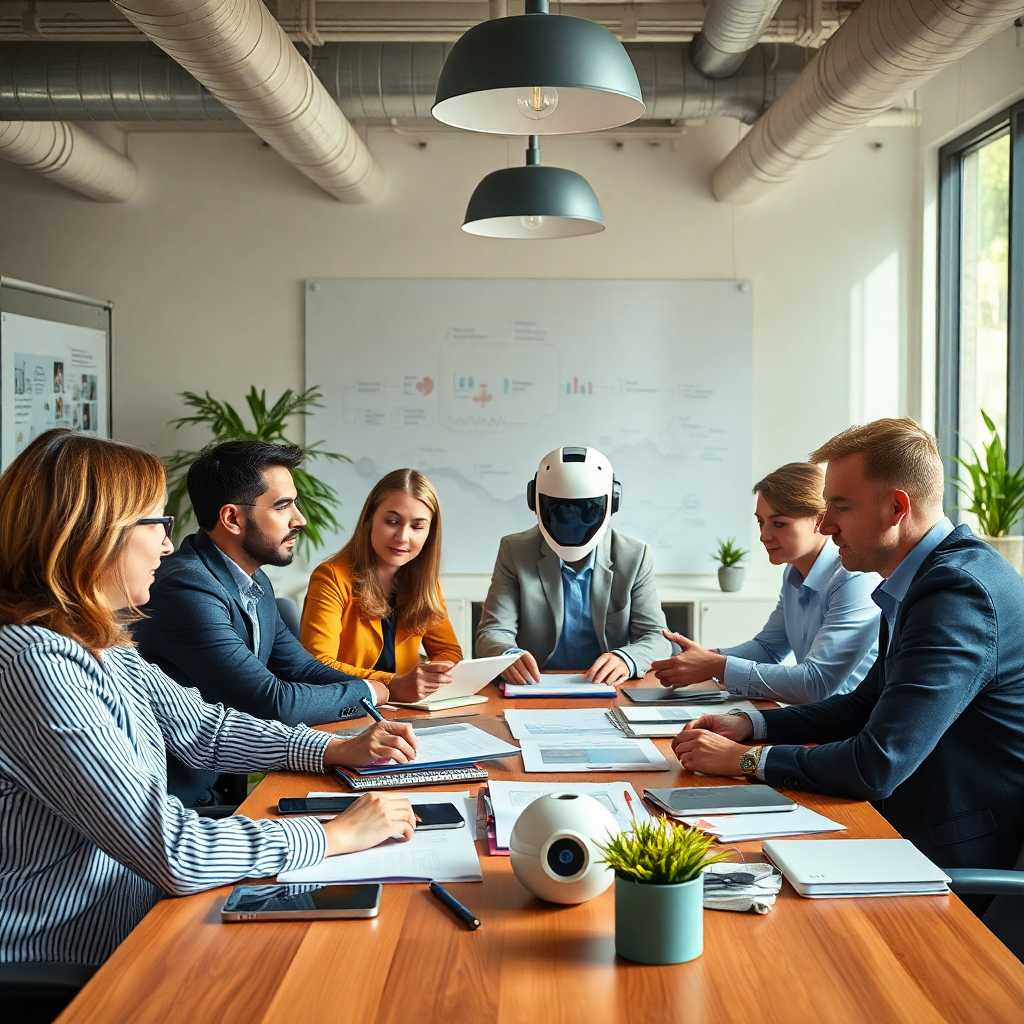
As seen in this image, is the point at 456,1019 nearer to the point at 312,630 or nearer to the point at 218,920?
the point at 218,920

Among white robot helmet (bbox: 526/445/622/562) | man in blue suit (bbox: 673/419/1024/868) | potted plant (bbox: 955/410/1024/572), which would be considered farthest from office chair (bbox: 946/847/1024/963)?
potted plant (bbox: 955/410/1024/572)

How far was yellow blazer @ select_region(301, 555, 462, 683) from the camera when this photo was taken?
10.5ft

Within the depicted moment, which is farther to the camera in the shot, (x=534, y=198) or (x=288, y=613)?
(x=288, y=613)

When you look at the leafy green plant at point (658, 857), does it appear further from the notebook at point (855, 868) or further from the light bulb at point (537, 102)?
the light bulb at point (537, 102)

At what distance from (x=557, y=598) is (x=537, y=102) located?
1678 millimetres

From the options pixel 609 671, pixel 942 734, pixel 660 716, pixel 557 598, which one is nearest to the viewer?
pixel 942 734

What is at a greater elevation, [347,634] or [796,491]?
[796,491]

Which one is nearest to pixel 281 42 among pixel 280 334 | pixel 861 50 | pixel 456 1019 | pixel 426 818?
pixel 861 50

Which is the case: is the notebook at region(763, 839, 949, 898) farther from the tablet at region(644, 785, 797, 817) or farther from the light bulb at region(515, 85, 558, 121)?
the light bulb at region(515, 85, 558, 121)

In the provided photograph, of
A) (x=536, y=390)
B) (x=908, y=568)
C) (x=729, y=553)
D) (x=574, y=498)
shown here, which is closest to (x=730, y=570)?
(x=729, y=553)

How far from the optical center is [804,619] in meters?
3.07

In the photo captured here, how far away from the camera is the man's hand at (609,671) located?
9.69 ft

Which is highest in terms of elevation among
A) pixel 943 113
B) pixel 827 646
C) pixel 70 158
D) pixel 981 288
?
pixel 943 113

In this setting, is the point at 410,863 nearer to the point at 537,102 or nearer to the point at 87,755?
the point at 87,755
